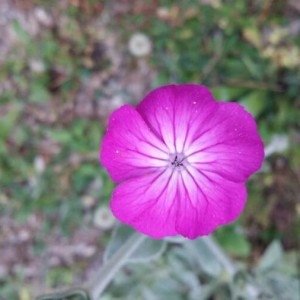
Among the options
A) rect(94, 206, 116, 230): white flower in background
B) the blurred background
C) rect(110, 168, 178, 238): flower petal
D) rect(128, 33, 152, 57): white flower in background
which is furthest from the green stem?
rect(128, 33, 152, 57): white flower in background

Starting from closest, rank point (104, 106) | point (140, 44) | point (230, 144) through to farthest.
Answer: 1. point (230, 144)
2. point (140, 44)
3. point (104, 106)

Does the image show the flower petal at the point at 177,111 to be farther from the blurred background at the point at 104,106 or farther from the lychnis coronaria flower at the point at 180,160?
the blurred background at the point at 104,106

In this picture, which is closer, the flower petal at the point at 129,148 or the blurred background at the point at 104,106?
the flower petal at the point at 129,148

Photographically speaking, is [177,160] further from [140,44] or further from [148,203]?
[140,44]

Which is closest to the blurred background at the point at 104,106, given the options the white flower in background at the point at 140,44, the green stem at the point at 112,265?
the white flower in background at the point at 140,44

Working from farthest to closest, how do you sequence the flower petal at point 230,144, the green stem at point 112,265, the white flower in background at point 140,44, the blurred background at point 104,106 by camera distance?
the white flower in background at point 140,44 → the blurred background at point 104,106 → the green stem at point 112,265 → the flower petal at point 230,144

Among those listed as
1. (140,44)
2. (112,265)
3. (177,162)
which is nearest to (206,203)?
(177,162)

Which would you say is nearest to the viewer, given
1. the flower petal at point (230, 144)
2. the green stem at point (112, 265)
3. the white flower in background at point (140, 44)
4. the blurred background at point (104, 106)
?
the flower petal at point (230, 144)
